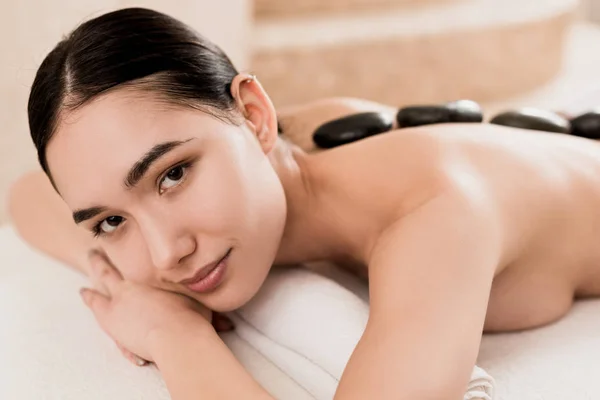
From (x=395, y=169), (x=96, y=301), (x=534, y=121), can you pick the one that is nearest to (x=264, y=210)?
(x=395, y=169)

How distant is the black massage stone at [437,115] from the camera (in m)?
1.10

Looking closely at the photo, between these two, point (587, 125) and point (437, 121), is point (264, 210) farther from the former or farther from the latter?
point (587, 125)

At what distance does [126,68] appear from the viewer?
85 cm

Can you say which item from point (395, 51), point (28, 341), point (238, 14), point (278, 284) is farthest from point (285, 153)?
point (395, 51)

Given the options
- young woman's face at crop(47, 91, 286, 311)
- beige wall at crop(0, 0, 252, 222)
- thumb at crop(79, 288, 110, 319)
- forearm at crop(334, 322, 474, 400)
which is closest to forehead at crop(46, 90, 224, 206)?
young woman's face at crop(47, 91, 286, 311)

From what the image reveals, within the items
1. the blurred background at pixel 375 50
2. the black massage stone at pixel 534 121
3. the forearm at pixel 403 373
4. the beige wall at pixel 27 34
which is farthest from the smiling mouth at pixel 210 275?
the blurred background at pixel 375 50

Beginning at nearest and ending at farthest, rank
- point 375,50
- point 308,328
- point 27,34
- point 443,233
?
point 443,233, point 308,328, point 27,34, point 375,50

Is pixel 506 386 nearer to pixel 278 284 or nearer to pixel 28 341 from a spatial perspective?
pixel 278 284

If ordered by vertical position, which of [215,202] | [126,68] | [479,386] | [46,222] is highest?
[126,68]

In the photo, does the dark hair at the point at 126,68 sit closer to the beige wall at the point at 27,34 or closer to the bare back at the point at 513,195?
the bare back at the point at 513,195

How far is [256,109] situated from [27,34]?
952 mm

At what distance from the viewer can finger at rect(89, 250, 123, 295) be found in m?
1.06

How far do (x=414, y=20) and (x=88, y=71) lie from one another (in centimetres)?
Result: 155

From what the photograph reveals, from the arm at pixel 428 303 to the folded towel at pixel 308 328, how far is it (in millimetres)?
73
